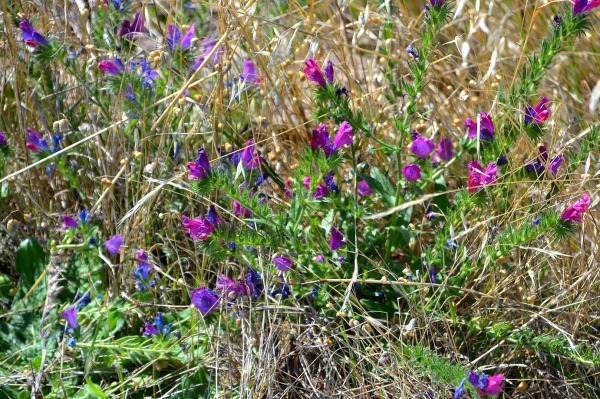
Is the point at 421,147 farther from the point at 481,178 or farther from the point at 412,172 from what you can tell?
the point at 481,178

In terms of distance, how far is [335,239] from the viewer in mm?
1709

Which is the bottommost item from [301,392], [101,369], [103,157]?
[301,392]

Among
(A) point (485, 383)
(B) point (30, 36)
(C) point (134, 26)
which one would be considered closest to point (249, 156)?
(C) point (134, 26)

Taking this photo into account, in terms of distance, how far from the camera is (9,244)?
7.11 feet

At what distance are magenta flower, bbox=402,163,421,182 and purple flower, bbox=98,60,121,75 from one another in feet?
2.34

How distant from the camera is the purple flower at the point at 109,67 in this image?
1873 millimetres

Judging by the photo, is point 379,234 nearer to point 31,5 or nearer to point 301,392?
point 301,392

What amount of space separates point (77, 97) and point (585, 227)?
134 cm

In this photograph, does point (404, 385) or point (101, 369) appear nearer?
point (404, 385)

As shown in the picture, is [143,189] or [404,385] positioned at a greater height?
[143,189]

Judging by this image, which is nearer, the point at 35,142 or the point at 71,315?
the point at 71,315

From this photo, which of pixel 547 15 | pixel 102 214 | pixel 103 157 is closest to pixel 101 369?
pixel 102 214

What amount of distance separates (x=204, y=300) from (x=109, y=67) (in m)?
0.60

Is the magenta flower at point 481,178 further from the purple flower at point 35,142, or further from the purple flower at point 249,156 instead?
the purple flower at point 35,142
